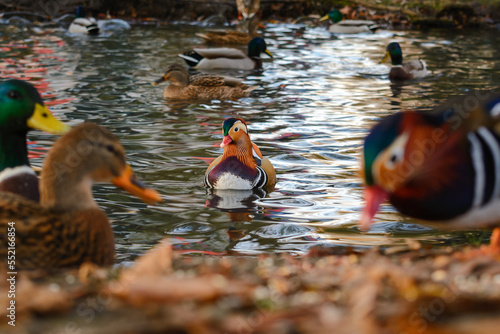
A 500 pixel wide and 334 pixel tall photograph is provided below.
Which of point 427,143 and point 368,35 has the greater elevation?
point 427,143

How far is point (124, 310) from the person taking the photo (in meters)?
2.38

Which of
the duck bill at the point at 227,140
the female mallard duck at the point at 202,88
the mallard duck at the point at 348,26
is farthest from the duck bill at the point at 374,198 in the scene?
the mallard duck at the point at 348,26

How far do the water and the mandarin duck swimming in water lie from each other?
241 centimetres

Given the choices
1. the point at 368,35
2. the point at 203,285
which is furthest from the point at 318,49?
the point at 203,285

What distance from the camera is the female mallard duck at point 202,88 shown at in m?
A: 12.5

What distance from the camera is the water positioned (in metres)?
6.24

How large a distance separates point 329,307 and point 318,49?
1624 centimetres

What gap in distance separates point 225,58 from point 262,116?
5712mm

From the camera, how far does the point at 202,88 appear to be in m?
12.6

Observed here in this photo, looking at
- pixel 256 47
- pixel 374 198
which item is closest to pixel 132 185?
pixel 374 198

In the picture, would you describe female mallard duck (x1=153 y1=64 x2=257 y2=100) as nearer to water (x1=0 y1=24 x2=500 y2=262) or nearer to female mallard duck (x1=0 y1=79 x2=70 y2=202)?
water (x1=0 y1=24 x2=500 y2=262)

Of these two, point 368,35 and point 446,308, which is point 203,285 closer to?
point 446,308

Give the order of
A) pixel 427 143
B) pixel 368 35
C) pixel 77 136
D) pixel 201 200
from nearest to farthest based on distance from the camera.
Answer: pixel 427 143 < pixel 77 136 < pixel 201 200 < pixel 368 35

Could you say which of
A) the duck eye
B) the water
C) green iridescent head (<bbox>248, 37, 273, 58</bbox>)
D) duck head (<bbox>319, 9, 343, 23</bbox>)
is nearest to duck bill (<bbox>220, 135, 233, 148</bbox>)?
the water
